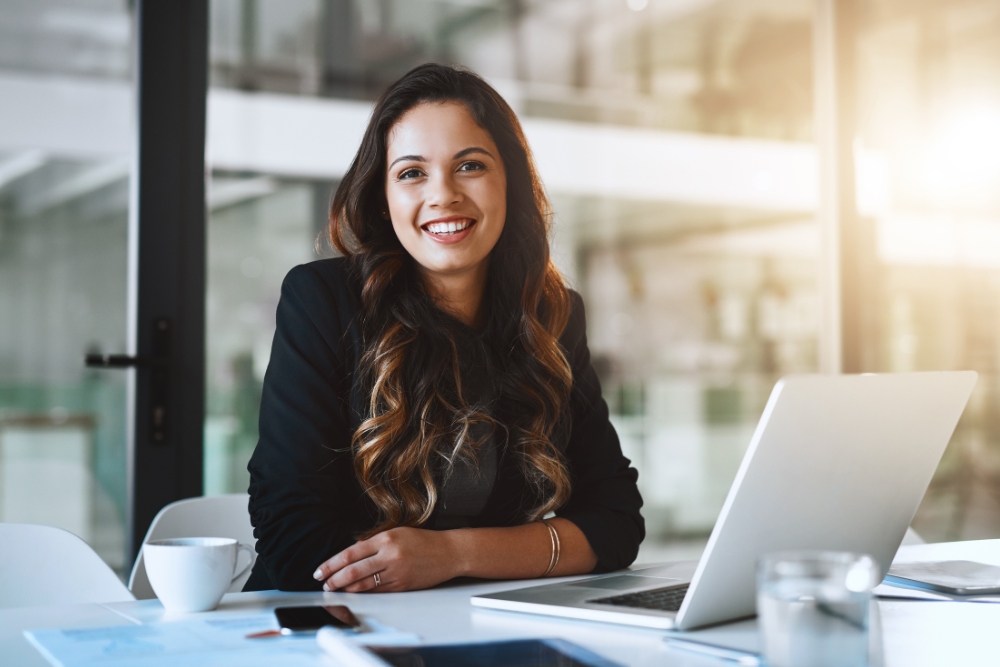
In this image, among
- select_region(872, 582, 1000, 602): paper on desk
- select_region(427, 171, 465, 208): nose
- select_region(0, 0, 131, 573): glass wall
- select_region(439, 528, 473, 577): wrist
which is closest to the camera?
select_region(872, 582, 1000, 602): paper on desk

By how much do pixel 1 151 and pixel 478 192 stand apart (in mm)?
1420

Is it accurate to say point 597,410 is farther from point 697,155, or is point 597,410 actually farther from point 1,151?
point 697,155

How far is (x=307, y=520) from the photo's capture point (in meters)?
1.38

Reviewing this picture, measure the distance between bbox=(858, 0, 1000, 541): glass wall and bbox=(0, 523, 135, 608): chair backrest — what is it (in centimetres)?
294

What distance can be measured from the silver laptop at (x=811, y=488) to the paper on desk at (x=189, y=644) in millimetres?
245

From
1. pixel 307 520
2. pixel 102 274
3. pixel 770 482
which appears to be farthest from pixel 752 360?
pixel 770 482

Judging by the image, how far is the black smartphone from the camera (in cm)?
97

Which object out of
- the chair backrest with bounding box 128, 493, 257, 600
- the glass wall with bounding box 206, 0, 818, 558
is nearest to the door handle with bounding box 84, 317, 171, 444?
the glass wall with bounding box 206, 0, 818, 558

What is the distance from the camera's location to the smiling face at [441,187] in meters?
1.67

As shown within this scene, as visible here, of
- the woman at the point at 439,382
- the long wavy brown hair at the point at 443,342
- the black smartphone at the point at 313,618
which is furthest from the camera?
the long wavy brown hair at the point at 443,342

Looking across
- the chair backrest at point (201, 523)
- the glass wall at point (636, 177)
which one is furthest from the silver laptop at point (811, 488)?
the glass wall at point (636, 177)

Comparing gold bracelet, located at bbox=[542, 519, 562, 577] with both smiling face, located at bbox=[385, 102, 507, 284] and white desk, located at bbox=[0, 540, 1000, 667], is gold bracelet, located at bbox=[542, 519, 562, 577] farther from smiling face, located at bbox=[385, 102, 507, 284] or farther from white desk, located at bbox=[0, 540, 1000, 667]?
smiling face, located at bbox=[385, 102, 507, 284]

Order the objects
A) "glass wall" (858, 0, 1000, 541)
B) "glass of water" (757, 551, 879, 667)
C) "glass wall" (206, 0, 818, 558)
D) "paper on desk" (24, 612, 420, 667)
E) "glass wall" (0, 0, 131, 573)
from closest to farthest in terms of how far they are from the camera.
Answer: "glass of water" (757, 551, 879, 667) → "paper on desk" (24, 612, 420, 667) → "glass wall" (0, 0, 131, 573) → "glass wall" (206, 0, 818, 558) → "glass wall" (858, 0, 1000, 541)

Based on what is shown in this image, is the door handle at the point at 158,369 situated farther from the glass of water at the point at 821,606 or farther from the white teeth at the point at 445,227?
the glass of water at the point at 821,606
